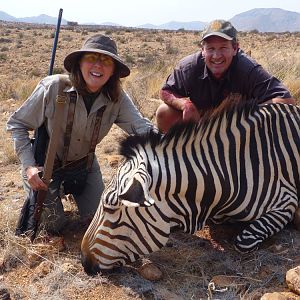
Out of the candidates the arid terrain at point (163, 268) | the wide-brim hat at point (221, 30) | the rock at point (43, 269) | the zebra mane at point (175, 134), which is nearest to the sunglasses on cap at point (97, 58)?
the arid terrain at point (163, 268)

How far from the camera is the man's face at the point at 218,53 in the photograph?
3873 mm

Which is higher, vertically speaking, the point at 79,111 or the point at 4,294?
the point at 79,111

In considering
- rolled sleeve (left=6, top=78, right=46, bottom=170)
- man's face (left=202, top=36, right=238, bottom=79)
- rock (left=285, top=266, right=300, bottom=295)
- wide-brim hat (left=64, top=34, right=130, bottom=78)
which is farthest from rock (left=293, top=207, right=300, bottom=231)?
rolled sleeve (left=6, top=78, right=46, bottom=170)

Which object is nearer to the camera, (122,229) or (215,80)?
(122,229)

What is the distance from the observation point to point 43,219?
3.48m

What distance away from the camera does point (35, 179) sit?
127 inches

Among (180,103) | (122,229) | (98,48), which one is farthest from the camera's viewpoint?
(180,103)

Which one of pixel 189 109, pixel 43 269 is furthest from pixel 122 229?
pixel 189 109

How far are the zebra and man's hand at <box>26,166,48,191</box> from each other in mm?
634

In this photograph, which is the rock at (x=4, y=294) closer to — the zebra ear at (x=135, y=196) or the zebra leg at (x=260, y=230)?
the zebra ear at (x=135, y=196)

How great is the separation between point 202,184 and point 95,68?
3.64 feet

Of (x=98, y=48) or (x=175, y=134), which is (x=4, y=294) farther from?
(x=98, y=48)

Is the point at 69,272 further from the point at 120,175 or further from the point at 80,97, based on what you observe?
the point at 80,97

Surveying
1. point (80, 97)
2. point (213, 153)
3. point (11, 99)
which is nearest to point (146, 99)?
point (11, 99)
